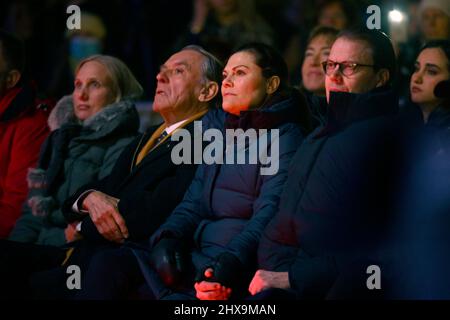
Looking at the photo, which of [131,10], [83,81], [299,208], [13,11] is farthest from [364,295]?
[13,11]

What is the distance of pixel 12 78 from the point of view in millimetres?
6832

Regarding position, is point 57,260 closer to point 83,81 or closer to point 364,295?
point 83,81

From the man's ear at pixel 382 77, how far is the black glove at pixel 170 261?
1254mm

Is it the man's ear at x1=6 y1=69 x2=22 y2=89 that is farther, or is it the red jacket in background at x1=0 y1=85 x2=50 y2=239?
the man's ear at x1=6 y1=69 x2=22 y2=89

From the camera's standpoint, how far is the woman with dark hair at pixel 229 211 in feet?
15.6

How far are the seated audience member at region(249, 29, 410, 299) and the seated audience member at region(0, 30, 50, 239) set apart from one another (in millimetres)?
2442

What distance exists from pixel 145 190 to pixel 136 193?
0.06 meters

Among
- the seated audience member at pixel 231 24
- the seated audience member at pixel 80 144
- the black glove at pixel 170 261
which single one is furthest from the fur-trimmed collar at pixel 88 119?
the black glove at pixel 170 261

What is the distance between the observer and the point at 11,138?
6.56 metres

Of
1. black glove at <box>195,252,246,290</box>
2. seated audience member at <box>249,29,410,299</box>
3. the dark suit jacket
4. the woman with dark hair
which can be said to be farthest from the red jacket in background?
seated audience member at <box>249,29,410,299</box>

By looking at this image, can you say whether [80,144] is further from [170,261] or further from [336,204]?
[336,204]

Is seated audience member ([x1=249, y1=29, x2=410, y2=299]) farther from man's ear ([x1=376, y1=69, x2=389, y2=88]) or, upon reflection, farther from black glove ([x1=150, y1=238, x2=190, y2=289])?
black glove ([x1=150, y1=238, x2=190, y2=289])

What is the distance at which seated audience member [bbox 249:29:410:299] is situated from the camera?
4.33 metres

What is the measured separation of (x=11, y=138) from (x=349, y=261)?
9.95 ft
